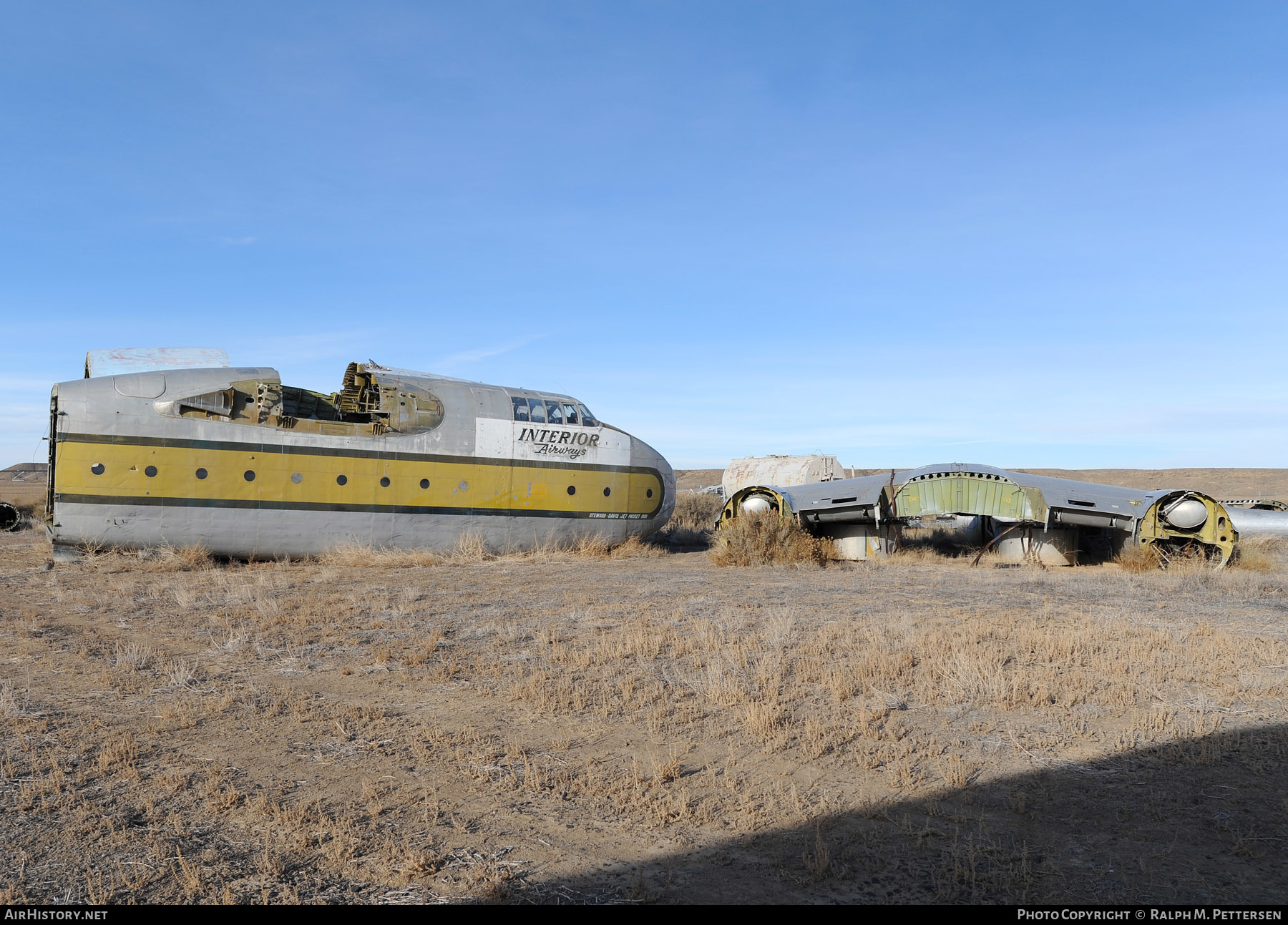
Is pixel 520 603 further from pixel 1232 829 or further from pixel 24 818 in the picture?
pixel 1232 829

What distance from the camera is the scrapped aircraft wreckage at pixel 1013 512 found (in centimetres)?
1750

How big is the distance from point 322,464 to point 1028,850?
16.8 meters

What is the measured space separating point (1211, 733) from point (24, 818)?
8.14 m

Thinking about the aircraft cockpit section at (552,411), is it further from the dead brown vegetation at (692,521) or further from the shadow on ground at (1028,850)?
the shadow on ground at (1028,850)

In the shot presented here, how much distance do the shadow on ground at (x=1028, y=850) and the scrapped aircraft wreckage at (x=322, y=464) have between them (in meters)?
15.7

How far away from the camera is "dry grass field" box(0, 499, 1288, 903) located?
4.00 meters

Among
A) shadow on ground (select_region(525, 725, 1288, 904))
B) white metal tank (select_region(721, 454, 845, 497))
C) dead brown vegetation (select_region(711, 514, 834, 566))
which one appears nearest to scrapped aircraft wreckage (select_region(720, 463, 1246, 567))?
dead brown vegetation (select_region(711, 514, 834, 566))

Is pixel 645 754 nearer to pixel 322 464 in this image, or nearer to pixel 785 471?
pixel 322 464

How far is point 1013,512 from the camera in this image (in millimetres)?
18047

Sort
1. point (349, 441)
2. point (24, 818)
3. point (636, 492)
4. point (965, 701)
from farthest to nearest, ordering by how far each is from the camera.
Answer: point (636, 492), point (349, 441), point (965, 701), point (24, 818)

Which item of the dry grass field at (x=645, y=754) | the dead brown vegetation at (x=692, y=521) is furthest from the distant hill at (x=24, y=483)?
the dry grass field at (x=645, y=754)

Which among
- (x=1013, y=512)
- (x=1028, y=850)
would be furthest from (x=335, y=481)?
(x=1028, y=850)

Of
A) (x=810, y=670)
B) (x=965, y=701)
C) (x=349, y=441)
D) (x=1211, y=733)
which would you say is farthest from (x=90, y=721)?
(x=349, y=441)

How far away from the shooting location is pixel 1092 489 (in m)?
18.8
